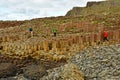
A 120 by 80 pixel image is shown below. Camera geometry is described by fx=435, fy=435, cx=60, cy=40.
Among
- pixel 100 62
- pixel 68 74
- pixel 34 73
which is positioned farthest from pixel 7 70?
pixel 68 74

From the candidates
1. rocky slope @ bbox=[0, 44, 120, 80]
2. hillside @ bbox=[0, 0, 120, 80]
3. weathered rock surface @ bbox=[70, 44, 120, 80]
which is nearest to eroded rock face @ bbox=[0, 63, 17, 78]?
hillside @ bbox=[0, 0, 120, 80]

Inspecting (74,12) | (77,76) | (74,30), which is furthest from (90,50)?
(74,12)

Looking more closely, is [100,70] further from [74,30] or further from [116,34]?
[74,30]

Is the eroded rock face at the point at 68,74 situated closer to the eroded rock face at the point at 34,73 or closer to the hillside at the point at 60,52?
the hillside at the point at 60,52

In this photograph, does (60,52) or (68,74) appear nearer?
(68,74)

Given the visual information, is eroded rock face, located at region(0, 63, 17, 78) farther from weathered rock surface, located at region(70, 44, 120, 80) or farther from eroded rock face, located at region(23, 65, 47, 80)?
weathered rock surface, located at region(70, 44, 120, 80)

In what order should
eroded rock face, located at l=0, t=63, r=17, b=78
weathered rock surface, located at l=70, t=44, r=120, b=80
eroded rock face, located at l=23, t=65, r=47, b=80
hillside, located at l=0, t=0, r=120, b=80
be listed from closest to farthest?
weathered rock surface, located at l=70, t=44, r=120, b=80, hillside, located at l=0, t=0, r=120, b=80, eroded rock face, located at l=23, t=65, r=47, b=80, eroded rock face, located at l=0, t=63, r=17, b=78

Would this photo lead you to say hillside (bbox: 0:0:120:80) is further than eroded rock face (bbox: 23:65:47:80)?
No

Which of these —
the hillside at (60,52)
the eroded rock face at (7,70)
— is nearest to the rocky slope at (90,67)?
the hillside at (60,52)

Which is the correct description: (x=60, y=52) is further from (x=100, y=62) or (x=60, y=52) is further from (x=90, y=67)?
(x=90, y=67)

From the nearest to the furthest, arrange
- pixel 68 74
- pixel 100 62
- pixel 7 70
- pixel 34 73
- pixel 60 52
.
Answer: pixel 68 74
pixel 34 73
pixel 100 62
pixel 7 70
pixel 60 52

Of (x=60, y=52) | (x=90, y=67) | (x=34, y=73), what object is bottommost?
(x=34, y=73)

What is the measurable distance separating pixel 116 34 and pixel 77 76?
14.4 metres

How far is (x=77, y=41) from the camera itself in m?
39.9
